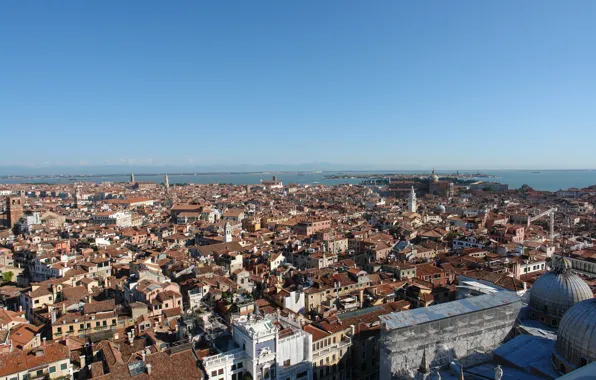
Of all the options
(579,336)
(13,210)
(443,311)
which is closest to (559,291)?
(579,336)

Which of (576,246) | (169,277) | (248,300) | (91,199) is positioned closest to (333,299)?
(248,300)

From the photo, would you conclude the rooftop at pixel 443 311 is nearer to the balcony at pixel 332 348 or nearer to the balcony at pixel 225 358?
the balcony at pixel 332 348

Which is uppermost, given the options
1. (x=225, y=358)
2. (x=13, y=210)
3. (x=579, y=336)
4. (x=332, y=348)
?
(x=579, y=336)

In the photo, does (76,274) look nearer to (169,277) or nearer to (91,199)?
(169,277)

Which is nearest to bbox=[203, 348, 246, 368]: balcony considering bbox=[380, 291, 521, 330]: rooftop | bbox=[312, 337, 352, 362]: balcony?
bbox=[312, 337, 352, 362]: balcony

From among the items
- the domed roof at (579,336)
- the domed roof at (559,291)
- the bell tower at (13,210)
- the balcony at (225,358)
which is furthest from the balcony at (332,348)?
the bell tower at (13,210)

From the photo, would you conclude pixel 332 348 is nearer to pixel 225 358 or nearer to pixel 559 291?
pixel 225 358
